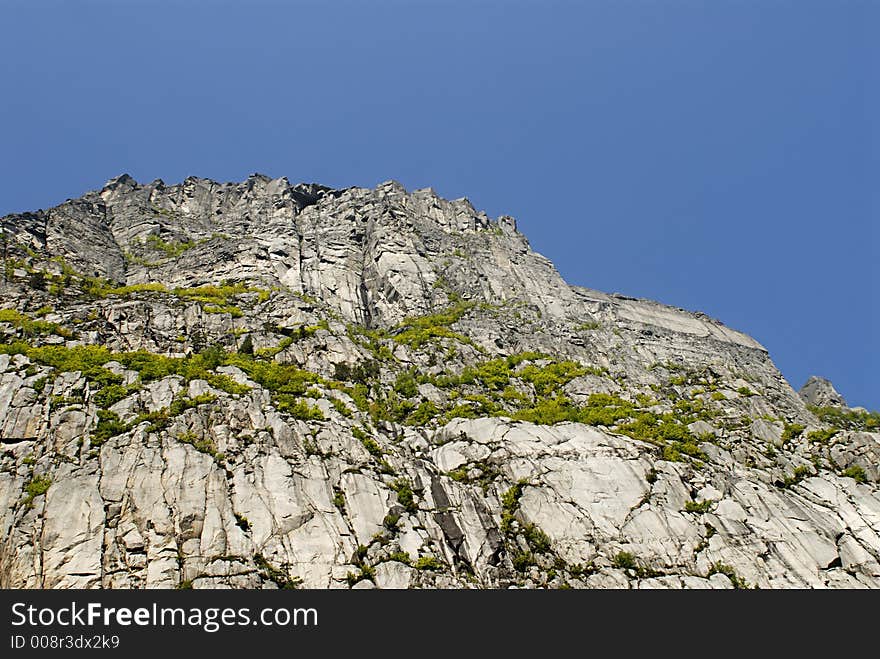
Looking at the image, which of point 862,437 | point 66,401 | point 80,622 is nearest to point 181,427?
point 66,401

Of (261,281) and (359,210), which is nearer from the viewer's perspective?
(261,281)

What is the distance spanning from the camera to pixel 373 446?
109 ft

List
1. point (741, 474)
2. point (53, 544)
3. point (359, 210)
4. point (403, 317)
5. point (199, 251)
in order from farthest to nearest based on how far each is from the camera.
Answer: point (359, 210)
point (199, 251)
point (403, 317)
point (741, 474)
point (53, 544)

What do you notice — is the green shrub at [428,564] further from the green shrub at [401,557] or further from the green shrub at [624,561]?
the green shrub at [624,561]

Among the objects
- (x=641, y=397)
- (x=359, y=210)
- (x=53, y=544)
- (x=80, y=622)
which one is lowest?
(x=80, y=622)

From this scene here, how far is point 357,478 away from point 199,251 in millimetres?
38662

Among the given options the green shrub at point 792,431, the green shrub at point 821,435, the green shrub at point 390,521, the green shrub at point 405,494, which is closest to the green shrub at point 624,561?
the green shrub at point 405,494

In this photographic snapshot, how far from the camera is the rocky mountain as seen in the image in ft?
85.0

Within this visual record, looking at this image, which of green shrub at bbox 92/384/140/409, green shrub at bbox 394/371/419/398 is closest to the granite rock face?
green shrub at bbox 394/371/419/398

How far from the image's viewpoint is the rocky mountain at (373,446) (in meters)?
25.9

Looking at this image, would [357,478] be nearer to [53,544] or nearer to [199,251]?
[53,544]

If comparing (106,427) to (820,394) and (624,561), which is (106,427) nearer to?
(624,561)

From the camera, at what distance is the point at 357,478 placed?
99.9 feet

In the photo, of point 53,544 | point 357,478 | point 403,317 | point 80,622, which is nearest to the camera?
point 80,622
